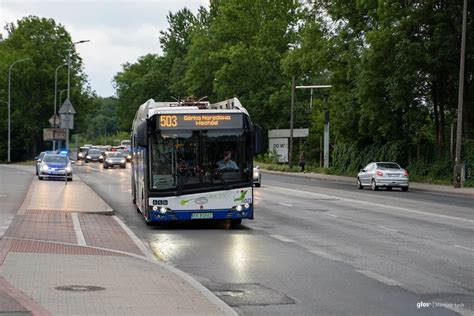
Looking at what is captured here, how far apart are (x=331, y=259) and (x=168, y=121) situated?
6.08 metres

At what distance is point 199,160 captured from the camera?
17.3m

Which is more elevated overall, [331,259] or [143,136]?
[143,136]

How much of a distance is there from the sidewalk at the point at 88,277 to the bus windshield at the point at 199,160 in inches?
63.0

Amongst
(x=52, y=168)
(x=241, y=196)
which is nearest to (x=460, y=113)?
(x=52, y=168)

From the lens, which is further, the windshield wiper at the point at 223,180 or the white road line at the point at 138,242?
the windshield wiper at the point at 223,180

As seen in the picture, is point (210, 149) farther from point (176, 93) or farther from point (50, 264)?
point (176, 93)

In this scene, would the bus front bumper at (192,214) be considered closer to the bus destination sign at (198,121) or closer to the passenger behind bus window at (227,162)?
the passenger behind bus window at (227,162)

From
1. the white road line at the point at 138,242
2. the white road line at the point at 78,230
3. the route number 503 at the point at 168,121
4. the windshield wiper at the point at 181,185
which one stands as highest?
the route number 503 at the point at 168,121

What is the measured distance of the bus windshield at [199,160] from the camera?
17281mm

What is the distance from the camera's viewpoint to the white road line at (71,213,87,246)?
14.5 m

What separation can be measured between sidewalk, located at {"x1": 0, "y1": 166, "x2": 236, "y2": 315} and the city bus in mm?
1298

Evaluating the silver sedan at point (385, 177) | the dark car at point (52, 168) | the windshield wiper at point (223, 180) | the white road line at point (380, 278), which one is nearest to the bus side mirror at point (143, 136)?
the windshield wiper at point (223, 180)

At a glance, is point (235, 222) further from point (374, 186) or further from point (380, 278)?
point (374, 186)

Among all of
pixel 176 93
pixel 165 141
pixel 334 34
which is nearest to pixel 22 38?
pixel 176 93
